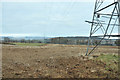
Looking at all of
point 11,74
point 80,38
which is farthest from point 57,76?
point 80,38

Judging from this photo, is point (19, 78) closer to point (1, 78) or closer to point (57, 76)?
point (1, 78)

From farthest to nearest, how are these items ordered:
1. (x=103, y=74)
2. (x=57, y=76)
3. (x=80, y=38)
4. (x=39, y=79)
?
(x=80, y=38) → (x=103, y=74) → (x=57, y=76) → (x=39, y=79)

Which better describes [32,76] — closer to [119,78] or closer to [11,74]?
[11,74]

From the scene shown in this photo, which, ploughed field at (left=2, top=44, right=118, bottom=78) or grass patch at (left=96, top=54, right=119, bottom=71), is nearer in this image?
ploughed field at (left=2, top=44, right=118, bottom=78)

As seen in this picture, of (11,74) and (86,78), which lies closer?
(86,78)

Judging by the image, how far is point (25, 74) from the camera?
3.82 m

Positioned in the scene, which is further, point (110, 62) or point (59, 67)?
point (110, 62)

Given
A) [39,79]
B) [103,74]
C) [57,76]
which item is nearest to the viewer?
[39,79]

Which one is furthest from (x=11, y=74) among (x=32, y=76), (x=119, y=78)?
(x=119, y=78)

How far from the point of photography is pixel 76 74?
12.6ft

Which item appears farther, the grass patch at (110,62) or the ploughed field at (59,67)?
the grass patch at (110,62)

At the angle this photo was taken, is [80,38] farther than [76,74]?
Yes

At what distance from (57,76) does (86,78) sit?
2.87ft

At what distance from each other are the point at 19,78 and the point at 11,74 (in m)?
0.49
